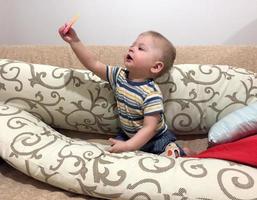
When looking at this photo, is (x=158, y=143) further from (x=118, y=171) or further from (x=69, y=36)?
(x=69, y=36)

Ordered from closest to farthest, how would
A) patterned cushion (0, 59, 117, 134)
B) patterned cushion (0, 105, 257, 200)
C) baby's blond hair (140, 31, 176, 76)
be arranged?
1. patterned cushion (0, 105, 257, 200)
2. baby's blond hair (140, 31, 176, 76)
3. patterned cushion (0, 59, 117, 134)

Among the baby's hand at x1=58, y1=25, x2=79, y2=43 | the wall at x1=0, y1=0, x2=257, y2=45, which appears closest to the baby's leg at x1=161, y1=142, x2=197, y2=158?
the baby's hand at x1=58, y1=25, x2=79, y2=43

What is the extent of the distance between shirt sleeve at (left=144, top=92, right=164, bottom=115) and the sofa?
13cm

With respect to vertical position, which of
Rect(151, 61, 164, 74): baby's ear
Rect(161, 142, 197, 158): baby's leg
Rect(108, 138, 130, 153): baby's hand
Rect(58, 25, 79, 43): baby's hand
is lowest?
Rect(161, 142, 197, 158): baby's leg

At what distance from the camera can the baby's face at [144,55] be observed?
1229 mm

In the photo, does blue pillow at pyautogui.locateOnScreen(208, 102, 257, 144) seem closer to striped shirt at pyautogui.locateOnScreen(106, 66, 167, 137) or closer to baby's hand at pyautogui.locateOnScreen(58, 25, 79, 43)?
striped shirt at pyautogui.locateOnScreen(106, 66, 167, 137)


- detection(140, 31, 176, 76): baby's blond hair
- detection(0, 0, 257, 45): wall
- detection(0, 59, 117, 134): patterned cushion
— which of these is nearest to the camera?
detection(140, 31, 176, 76): baby's blond hair

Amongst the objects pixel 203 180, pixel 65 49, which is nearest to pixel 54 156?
pixel 203 180

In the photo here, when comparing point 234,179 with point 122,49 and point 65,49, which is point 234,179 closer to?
point 122,49

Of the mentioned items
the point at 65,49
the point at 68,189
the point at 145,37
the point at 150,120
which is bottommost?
the point at 68,189

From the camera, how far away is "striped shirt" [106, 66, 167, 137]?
1.22 m

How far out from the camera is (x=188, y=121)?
4.47ft

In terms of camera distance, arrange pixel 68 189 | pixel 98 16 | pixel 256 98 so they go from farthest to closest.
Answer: pixel 98 16, pixel 256 98, pixel 68 189

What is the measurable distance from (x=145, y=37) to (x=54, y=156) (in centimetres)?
50
